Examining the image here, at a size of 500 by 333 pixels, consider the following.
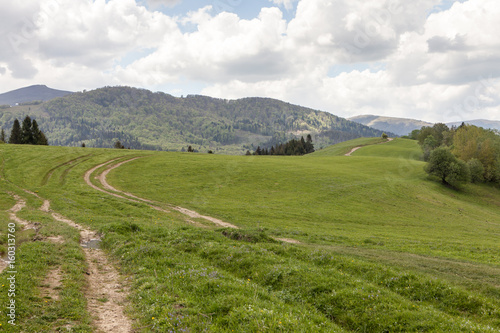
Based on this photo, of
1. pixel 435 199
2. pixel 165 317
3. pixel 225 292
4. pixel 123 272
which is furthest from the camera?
pixel 435 199

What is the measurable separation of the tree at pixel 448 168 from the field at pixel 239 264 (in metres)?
24.6

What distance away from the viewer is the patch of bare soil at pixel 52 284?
38.0 ft

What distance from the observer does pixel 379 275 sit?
14.4m

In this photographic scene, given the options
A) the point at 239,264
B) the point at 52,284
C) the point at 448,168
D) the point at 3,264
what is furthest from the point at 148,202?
the point at 448,168

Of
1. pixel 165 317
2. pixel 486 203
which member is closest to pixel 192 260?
pixel 165 317

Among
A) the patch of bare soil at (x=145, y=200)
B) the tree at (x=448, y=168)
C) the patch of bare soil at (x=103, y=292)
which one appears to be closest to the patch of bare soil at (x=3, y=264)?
the patch of bare soil at (x=103, y=292)

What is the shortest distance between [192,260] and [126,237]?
7.06m

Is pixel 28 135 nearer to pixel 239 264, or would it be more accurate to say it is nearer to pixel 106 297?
pixel 106 297

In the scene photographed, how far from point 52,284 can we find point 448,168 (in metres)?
81.2

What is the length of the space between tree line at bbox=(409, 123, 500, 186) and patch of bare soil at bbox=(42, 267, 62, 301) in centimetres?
8025

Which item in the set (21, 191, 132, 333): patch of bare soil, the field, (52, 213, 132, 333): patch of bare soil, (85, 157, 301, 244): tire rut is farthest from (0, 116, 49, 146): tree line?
(52, 213, 132, 333): patch of bare soil

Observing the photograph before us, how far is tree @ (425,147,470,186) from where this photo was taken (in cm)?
6881

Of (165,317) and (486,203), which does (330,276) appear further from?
(486,203)

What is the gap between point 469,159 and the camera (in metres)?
84.6
